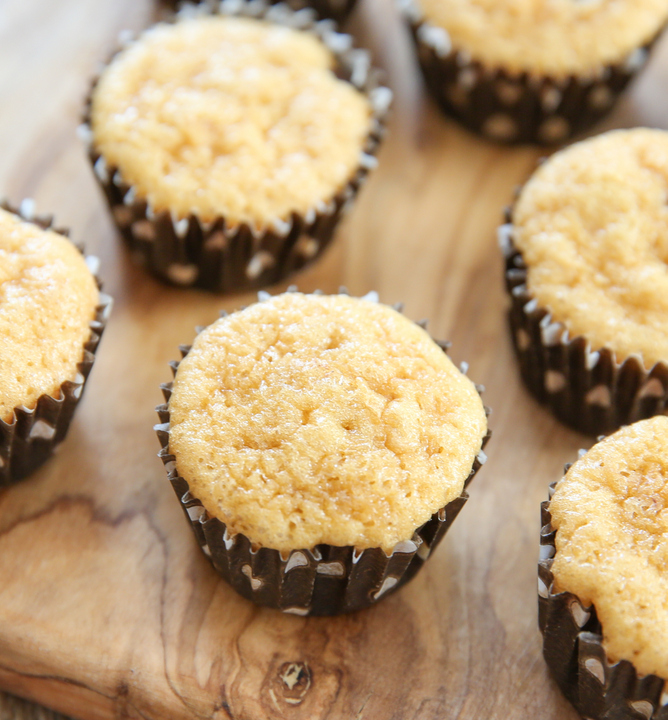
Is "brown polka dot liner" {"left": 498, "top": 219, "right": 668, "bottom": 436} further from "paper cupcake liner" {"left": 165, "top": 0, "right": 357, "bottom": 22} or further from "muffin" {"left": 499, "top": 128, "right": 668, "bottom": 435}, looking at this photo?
"paper cupcake liner" {"left": 165, "top": 0, "right": 357, "bottom": 22}

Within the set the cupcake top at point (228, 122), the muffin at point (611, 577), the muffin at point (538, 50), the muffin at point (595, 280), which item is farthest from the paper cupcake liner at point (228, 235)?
the muffin at point (611, 577)

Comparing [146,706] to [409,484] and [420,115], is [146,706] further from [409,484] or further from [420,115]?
[420,115]

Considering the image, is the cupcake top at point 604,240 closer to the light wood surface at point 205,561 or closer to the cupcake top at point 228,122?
the light wood surface at point 205,561

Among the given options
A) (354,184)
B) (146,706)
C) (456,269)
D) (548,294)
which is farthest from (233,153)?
(146,706)

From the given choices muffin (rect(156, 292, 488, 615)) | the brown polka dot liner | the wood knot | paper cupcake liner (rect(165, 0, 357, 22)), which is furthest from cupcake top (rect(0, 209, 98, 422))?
paper cupcake liner (rect(165, 0, 357, 22))

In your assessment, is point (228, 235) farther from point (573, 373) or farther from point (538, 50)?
point (538, 50)

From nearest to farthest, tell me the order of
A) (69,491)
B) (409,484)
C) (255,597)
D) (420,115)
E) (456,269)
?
(409,484) < (255,597) < (69,491) < (456,269) < (420,115)
